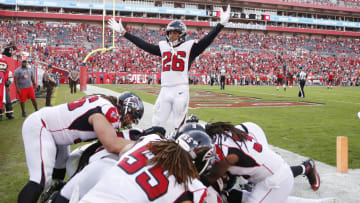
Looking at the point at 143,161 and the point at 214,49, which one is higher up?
the point at 214,49

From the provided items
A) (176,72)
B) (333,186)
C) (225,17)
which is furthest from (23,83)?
(333,186)

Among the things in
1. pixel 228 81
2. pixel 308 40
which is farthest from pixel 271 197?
pixel 308 40

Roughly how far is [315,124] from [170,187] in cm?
687

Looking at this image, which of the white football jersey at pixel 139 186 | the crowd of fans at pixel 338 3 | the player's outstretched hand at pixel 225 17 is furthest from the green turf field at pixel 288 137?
the crowd of fans at pixel 338 3

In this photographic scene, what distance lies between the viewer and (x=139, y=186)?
1790 millimetres

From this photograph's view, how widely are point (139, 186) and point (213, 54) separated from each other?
146ft

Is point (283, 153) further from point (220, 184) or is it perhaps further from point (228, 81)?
point (228, 81)

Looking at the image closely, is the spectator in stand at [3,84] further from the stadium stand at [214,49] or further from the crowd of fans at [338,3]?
the crowd of fans at [338,3]

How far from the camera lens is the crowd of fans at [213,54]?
37719 mm

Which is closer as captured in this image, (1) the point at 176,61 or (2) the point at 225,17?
(1) the point at 176,61

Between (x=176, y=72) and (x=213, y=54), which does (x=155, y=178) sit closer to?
(x=176, y=72)

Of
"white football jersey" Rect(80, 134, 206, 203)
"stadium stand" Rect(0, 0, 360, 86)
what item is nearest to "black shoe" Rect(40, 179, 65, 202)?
"white football jersey" Rect(80, 134, 206, 203)

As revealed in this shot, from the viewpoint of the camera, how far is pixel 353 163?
436 centimetres

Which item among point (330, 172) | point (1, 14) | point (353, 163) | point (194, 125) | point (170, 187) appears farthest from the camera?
point (1, 14)
